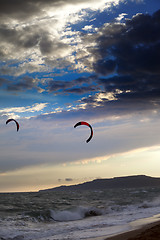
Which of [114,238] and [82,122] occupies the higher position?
[82,122]

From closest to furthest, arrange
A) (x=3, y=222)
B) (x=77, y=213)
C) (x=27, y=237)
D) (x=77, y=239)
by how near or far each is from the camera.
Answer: (x=77, y=239)
(x=27, y=237)
(x=3, y=222)
(x=77, y=213)

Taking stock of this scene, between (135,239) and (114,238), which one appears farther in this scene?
(114,238)

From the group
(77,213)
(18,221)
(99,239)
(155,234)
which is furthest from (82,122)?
(155,234)

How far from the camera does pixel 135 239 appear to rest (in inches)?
313

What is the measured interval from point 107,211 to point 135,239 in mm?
16098

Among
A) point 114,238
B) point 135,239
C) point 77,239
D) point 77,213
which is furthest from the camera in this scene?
point 77,213

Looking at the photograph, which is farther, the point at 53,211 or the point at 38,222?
the point at 53,211

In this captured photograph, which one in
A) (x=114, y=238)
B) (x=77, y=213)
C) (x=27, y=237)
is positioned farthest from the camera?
(x=77, y=213)

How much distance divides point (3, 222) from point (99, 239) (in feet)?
33.7

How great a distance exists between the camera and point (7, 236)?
1311 centimetres

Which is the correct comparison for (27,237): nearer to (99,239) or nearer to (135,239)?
(99,239)

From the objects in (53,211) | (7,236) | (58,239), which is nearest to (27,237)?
(7,236)

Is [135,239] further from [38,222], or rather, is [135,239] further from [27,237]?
[38,222]

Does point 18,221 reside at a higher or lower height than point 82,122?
lower
